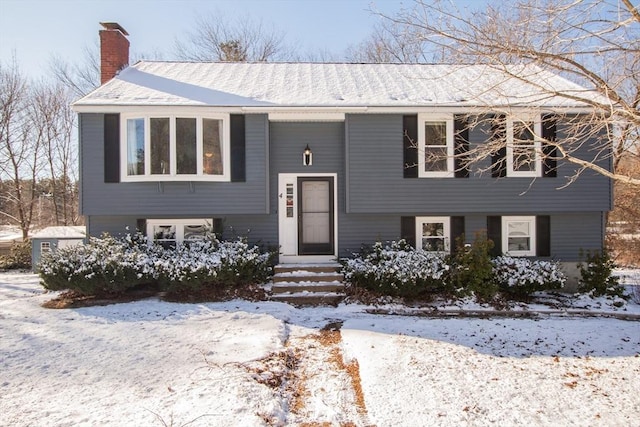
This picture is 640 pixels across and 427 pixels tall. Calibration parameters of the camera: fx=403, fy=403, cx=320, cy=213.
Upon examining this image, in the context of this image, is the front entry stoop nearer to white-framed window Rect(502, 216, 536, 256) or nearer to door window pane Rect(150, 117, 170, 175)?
door window pane Rect(150, 117, 170, 175)

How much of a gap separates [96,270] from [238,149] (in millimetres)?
3923

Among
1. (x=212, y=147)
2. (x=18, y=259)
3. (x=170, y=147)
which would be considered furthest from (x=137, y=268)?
(x=18, y=259)

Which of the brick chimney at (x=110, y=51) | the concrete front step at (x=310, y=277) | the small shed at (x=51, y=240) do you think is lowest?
the concrete front step at (x=310, y=277)

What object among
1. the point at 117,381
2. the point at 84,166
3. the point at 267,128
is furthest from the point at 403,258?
the point at 84,166

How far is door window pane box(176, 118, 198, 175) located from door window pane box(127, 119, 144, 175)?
0.84 meters

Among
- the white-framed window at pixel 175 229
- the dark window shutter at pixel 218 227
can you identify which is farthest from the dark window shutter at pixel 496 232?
the white-framed window at pixel 175 229

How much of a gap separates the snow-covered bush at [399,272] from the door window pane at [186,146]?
4205 mm

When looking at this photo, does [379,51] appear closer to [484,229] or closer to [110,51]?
[110,51]

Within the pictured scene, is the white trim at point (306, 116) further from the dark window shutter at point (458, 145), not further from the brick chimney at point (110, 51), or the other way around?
the brick chimney at point (110, 51)

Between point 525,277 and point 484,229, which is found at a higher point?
point 484,229

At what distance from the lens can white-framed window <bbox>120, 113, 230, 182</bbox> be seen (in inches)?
355

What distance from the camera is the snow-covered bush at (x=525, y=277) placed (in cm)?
872

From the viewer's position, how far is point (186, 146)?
358 inches

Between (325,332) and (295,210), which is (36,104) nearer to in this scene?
(295,210)
